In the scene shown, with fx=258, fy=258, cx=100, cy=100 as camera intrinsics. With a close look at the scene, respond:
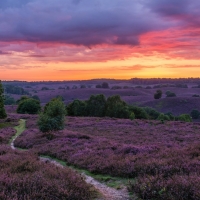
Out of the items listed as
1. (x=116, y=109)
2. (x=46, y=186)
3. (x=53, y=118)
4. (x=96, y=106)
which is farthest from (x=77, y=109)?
(x=46, y=186)

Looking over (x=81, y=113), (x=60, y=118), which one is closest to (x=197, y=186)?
(x=60, y=118)

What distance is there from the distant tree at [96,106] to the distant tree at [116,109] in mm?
1942

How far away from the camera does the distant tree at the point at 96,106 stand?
8231cm

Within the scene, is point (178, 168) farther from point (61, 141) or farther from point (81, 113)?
point (81, 113)

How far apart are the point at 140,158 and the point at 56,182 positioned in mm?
6282

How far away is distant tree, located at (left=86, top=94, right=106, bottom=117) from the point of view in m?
82.3

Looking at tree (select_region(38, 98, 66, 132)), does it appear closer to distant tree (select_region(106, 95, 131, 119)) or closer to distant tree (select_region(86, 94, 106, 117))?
distant tree (select_region(106, 95, 131, 119))

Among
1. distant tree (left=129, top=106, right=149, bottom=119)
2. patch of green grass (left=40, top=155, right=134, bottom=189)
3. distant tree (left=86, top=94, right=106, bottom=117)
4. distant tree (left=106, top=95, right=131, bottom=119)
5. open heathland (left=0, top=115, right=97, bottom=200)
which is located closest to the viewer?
open heathland (left=0, top=115, right=97, bottom=200)

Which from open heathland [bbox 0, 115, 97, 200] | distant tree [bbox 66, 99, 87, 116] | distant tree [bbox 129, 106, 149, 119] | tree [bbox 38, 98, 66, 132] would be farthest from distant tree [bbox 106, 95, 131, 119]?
open heathland [bbox 0, 115, 97, 200]

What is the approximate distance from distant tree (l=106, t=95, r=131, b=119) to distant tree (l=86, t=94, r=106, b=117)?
1.94 metres

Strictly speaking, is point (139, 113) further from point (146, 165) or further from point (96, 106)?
point (146, 165)

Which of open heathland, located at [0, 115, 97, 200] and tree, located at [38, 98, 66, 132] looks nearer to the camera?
open heathland, located at [0, 115, 97, 200]

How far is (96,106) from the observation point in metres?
82.6

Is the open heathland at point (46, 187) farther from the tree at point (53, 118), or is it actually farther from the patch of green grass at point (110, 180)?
the tree at point (53, 118)
